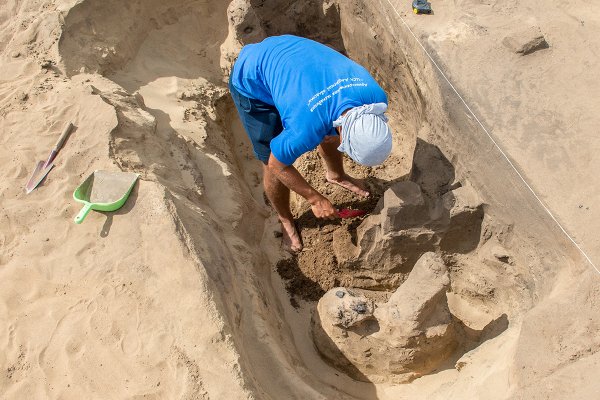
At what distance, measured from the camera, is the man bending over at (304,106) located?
2885mm

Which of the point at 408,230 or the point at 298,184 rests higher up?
the point at 298,184

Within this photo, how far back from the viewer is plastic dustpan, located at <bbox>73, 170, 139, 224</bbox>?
10.0 feet

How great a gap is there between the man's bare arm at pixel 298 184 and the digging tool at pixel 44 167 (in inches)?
54.4

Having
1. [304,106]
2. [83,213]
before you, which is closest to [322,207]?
[304,106]

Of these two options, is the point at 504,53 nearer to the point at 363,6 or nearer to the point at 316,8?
the point at 363,6

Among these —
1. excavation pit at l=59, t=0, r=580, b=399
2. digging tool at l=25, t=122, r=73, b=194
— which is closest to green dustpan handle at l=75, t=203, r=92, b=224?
excavation pit at l=59, t=0, r=580, b=399

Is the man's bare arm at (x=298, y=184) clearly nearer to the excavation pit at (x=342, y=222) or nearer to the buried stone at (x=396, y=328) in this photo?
the excavation pit at (x=342, y=222)

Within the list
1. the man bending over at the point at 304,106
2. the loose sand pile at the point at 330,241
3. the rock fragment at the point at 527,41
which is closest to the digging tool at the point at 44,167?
the loose sand pile at the point at 330,241

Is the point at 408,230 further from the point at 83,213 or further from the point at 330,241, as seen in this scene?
the point at 83,213

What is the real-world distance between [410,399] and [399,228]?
3.34 ft

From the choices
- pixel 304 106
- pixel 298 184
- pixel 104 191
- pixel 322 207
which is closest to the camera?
pixel 304 106

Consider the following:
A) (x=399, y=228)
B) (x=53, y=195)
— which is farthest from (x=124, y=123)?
(x=399, y=228)

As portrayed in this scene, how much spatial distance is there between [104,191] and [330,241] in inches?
62.2

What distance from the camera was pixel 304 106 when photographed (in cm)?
300
